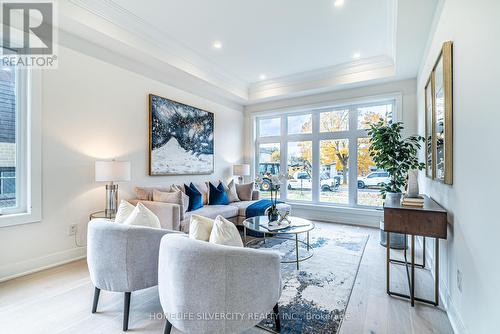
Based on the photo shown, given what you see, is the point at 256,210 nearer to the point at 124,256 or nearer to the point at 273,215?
the point at 273,215

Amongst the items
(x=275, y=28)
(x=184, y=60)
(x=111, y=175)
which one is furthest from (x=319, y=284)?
(x=184, y=60)

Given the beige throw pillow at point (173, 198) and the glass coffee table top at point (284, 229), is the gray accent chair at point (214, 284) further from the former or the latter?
the beige throw pillow at point (173, 198)

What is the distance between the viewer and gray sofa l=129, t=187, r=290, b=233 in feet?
10.2

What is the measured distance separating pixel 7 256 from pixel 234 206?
290cm

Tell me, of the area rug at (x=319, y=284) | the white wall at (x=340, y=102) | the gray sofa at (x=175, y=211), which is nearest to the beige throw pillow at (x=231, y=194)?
the gray sofa at (x=175, y=211)

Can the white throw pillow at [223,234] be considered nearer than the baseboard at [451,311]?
Yes

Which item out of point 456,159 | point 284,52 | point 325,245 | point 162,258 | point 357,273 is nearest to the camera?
point 162,258

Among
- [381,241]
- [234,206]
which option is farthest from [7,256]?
[381,241]

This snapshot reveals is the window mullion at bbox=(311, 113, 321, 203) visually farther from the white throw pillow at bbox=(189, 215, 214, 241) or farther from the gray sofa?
the white throw pillow at bbox=(189, 215, 214, 241)

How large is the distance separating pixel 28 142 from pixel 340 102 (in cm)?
503

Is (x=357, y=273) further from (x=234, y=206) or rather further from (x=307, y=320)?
(x=234, y=206)

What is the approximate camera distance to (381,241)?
370 centimetres

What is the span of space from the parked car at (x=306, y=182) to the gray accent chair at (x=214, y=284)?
4.17 metres

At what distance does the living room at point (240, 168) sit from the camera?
1461 mm
